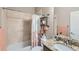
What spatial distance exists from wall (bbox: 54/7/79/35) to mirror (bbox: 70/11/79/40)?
0.15ft

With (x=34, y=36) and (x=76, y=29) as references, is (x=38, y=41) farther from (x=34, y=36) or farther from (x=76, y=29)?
(x=76, y=29)

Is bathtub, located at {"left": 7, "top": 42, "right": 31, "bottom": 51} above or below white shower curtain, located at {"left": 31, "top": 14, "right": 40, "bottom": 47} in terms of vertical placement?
below

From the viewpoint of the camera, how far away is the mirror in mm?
1697

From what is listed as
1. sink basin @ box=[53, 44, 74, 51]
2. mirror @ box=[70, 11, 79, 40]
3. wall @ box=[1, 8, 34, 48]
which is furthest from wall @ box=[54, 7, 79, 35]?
wall @ box=[1, 8, 34, 48]

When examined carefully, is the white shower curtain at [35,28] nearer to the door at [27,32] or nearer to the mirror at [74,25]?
the door at [27,32]

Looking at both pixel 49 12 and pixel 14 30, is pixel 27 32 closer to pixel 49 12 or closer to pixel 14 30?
pixel 14 30

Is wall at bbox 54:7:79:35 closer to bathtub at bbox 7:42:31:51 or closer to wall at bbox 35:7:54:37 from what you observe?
wall at bbox 35:7:54:37

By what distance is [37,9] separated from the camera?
1748mm

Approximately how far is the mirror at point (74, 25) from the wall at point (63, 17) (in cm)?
5

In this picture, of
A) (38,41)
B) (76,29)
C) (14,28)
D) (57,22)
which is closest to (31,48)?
(38,41)

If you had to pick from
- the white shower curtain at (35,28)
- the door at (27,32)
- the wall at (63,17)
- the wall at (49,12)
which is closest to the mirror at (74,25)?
the wall at (63,17)

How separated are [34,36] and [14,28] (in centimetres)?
25
